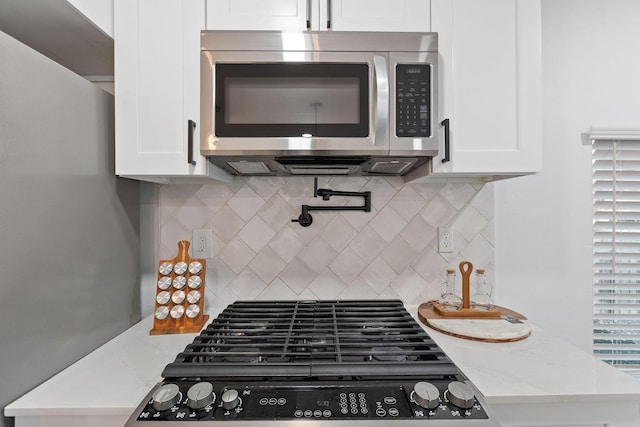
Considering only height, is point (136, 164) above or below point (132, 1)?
below

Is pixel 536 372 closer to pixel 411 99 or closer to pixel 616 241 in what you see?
pixel 411 99

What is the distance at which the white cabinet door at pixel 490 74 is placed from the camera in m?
1.16

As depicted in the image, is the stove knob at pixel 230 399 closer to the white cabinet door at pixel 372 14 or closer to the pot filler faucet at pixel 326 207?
the pot filler faucet at pixel 326 207

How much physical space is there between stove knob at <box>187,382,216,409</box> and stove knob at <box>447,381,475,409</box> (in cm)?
54

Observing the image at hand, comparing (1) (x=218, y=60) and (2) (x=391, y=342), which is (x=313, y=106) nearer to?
(1) (x=218, y=60)

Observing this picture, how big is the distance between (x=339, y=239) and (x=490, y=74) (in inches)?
33.5

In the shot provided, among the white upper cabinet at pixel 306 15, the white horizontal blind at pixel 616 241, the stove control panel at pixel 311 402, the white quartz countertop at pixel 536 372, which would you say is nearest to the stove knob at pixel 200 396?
the stove control panel at pixel 311 402

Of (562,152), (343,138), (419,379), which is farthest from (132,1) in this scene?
(562,152)

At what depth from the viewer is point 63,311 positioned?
3.26ft

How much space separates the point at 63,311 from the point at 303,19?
117 cm

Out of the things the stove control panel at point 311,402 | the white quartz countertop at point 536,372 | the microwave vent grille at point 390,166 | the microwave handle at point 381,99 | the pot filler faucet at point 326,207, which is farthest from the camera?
the pot filler faucet at point 326,207

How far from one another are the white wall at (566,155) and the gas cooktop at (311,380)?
2.56 feet

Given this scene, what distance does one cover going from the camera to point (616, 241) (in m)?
1.54

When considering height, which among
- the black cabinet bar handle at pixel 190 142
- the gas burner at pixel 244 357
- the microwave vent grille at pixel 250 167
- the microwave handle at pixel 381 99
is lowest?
the gas burner at pixel 244 357
